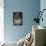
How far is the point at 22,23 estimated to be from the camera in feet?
17.5

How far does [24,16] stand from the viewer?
17.6ft

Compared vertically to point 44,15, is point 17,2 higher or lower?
higher

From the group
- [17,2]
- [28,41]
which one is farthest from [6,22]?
[28,41]

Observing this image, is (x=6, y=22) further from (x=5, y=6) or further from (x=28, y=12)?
(x=28, y=12)

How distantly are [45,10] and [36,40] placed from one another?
2.14 m

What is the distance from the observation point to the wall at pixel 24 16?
5.25m

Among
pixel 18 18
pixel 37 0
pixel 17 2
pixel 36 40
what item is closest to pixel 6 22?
pixel 18 18

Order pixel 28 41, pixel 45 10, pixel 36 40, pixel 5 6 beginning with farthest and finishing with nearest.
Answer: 1. pixel 5 6
2. pixel 45 10
3. pixel 28 41
4. pixel 36 40

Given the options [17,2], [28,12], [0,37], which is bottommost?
[0,37]

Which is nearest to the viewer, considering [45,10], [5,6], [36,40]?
[36,40]

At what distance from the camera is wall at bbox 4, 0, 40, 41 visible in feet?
17.2

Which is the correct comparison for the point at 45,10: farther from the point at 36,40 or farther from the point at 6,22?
the point at 36,40

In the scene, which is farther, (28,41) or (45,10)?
(45,10)

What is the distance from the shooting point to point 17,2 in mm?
5289
